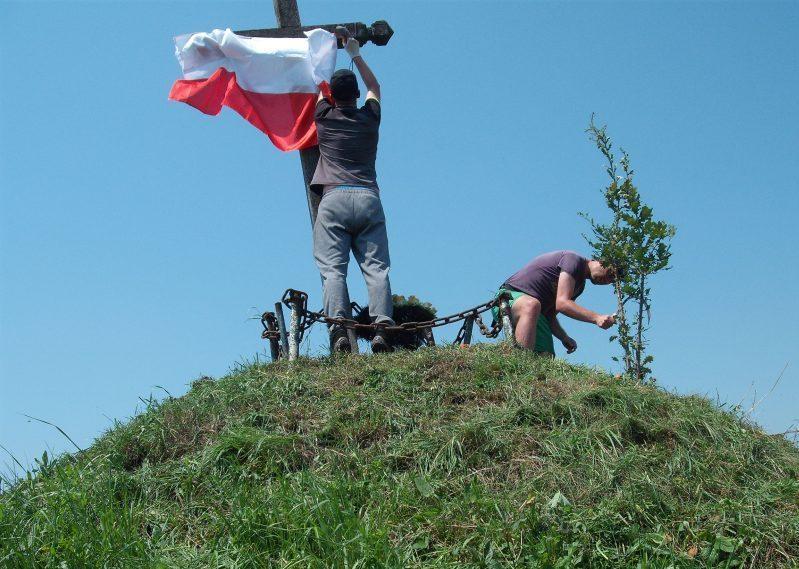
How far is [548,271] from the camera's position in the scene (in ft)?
26.3

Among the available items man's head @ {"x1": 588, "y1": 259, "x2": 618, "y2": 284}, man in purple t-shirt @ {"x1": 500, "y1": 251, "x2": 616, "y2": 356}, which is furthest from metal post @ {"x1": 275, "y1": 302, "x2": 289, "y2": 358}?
man's head @ {"x1": 588, "y1": 259, "x2": 618, "y2": 284}

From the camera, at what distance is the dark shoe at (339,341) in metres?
7.47

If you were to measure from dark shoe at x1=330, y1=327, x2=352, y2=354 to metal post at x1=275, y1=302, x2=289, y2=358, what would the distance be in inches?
15.4

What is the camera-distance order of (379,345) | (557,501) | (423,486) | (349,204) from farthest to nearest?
(349,204) < (379,345) < (423,486) < (557,501)

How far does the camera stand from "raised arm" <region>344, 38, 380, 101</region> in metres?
8.74

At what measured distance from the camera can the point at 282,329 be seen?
767 centimetres

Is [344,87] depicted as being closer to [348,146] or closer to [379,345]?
[348,146]

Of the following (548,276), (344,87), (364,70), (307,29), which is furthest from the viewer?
(307,29)

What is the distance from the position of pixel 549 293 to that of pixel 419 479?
11.0 feet

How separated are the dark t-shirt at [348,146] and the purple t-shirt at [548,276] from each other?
1693mm

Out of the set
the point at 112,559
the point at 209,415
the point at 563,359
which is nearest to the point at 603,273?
the point at 563,359

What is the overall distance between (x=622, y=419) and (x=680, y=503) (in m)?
0.93

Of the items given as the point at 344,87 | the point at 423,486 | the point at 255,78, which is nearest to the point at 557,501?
the point at 423,486

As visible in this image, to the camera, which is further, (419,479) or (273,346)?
(273,346)
